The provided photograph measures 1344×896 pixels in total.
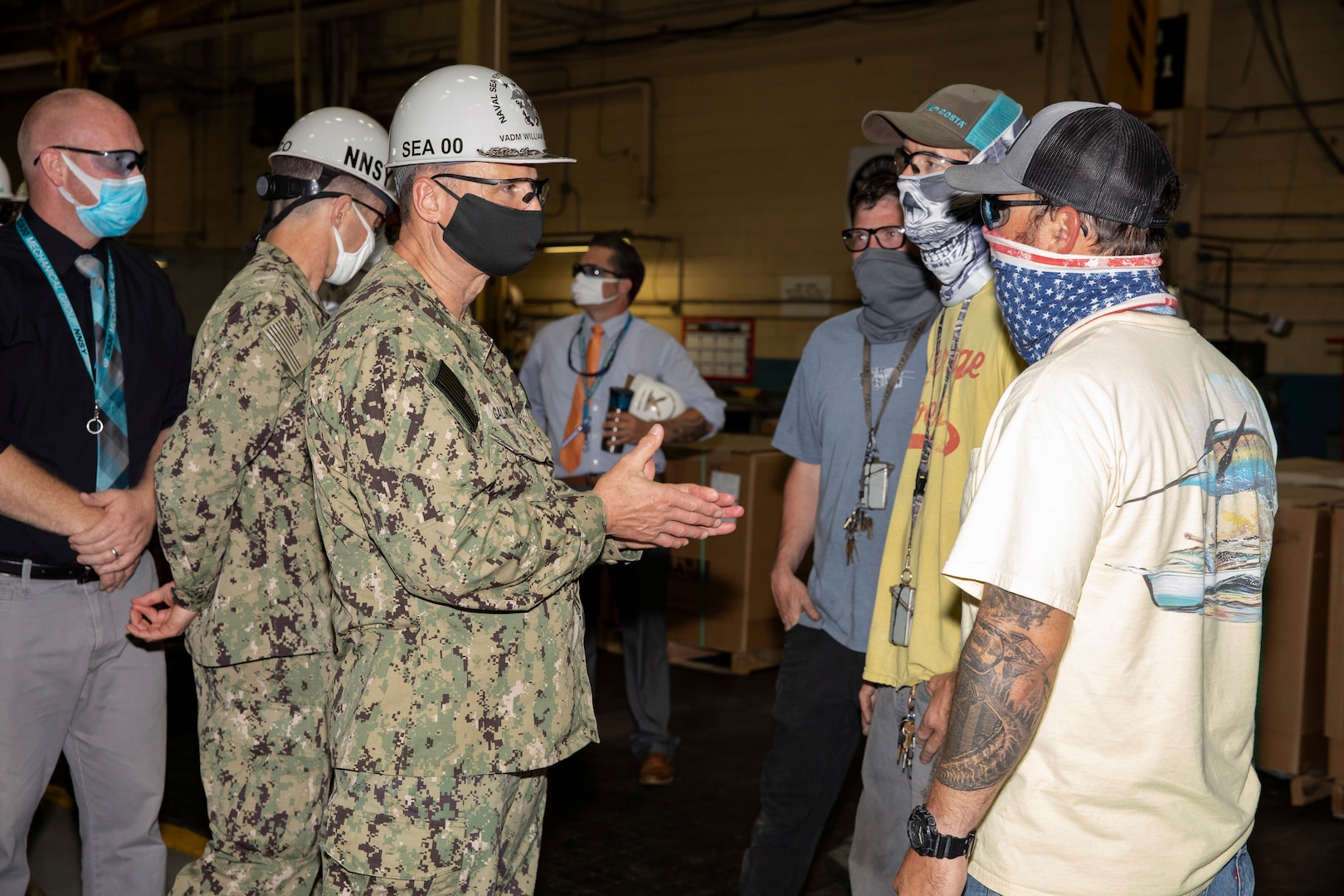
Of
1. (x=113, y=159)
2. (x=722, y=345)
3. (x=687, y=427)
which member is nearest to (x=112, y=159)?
(x=113, y=159)

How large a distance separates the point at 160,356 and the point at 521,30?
11.9m

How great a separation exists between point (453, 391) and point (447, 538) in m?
0.24

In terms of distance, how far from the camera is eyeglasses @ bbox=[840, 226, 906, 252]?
9.19 ft

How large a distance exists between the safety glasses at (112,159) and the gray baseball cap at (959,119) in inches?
67.0

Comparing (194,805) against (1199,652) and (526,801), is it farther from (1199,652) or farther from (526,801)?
(1199,652)

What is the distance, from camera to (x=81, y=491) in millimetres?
2504

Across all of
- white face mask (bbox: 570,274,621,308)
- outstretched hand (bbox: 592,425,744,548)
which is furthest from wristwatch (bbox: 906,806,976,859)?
white face mask (bbox: 570,274,621,308)

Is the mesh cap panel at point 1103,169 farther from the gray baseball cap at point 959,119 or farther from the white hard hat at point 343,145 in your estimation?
the white hard hat at point 343,145

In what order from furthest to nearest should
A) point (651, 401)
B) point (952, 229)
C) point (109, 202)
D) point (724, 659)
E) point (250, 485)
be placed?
point (724, 659)
point (651, 401)
point (109, 202)
point (250, 485)
point (952, 229)

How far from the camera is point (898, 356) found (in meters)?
2.81

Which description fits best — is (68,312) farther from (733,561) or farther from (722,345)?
(722,345)

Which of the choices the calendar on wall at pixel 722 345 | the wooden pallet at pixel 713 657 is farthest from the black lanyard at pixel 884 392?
the calendar on wall at pixel 722 345

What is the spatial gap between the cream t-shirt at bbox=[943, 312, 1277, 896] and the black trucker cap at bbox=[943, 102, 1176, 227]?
154 millimetres

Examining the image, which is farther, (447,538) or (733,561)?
(733,561)
